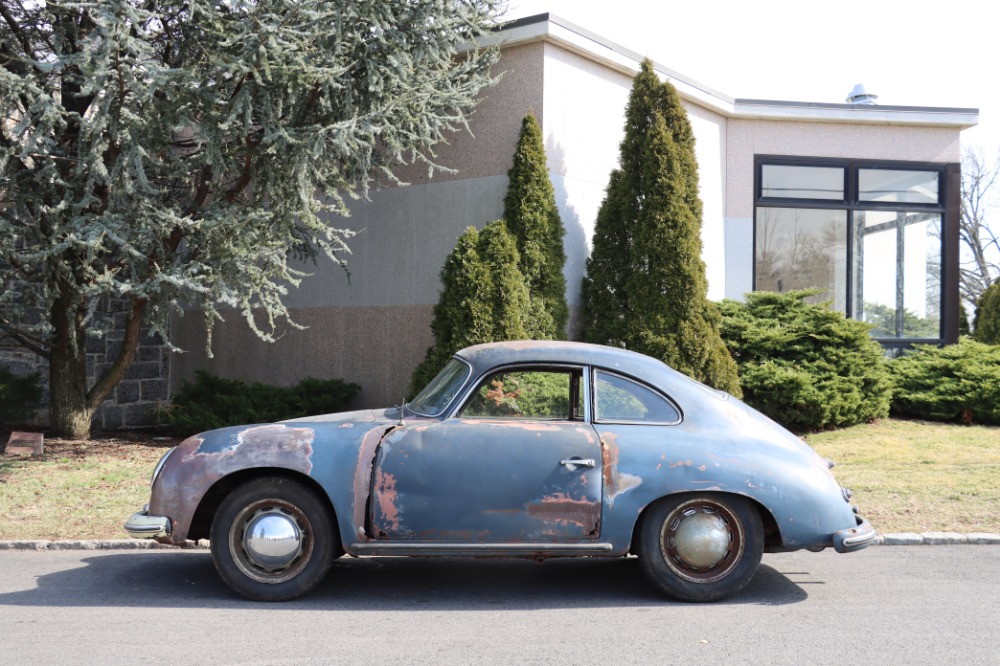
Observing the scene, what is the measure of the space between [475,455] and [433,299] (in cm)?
738

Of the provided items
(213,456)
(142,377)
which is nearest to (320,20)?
(213,456)

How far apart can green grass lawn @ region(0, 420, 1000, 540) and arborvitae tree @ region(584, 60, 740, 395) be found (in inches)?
77.6

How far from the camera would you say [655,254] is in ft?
38.2

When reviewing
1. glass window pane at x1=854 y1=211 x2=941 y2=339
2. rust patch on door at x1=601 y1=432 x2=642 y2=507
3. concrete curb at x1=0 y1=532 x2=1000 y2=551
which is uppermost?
glass window pane at x1=854 y1=211 x2=941 y2=339

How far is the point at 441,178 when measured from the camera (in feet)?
42.3

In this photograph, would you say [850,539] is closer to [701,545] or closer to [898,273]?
[701,545]

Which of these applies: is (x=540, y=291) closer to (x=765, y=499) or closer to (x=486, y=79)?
(x=486, y=79)

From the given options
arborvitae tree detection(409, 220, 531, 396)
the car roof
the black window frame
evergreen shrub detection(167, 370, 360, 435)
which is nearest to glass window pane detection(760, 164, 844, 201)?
the black window frame

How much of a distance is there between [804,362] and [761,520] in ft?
25.0

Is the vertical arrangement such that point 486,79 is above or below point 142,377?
above

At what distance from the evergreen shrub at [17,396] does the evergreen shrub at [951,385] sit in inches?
491

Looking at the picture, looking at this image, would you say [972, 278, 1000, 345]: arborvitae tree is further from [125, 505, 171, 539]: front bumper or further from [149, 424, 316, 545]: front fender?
[125, 505, 171, 539]: front bumper

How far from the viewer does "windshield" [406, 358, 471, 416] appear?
18.7 feet

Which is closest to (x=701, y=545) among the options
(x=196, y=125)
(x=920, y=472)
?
(x=920, y=472)
